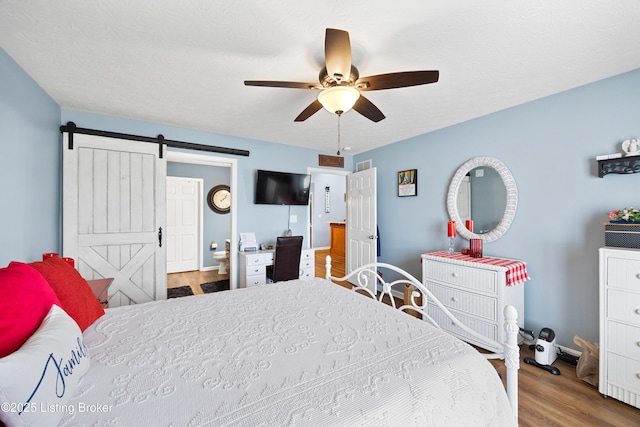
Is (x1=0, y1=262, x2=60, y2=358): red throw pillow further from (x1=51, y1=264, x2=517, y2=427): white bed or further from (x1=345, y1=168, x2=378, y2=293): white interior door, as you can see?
(x1=345, y1=168, x2=378, y2=293): white interior door

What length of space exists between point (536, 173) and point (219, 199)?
215 inches

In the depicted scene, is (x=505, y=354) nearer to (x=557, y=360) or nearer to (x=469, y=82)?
(x=557, y=360)

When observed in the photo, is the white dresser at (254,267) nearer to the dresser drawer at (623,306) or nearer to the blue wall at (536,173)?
the blue wall at (536,173)

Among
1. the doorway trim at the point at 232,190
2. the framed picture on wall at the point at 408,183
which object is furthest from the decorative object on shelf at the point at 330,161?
the doorway trim at the point at 232,190

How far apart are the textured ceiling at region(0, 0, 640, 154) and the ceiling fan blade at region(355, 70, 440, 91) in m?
0.24

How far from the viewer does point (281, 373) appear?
960 mm

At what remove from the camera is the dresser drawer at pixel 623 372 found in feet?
5.62

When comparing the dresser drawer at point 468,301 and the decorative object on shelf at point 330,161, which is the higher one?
the decorative object on shelf at point 330,161

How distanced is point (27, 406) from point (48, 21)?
2007 millimetres

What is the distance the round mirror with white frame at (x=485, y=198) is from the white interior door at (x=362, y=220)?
3.70 ft

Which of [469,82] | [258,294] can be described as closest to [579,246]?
[469,82]

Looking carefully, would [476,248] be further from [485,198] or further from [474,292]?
[485,198]

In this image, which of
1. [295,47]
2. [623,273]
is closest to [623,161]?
[623,273]

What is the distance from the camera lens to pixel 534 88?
2.29m
